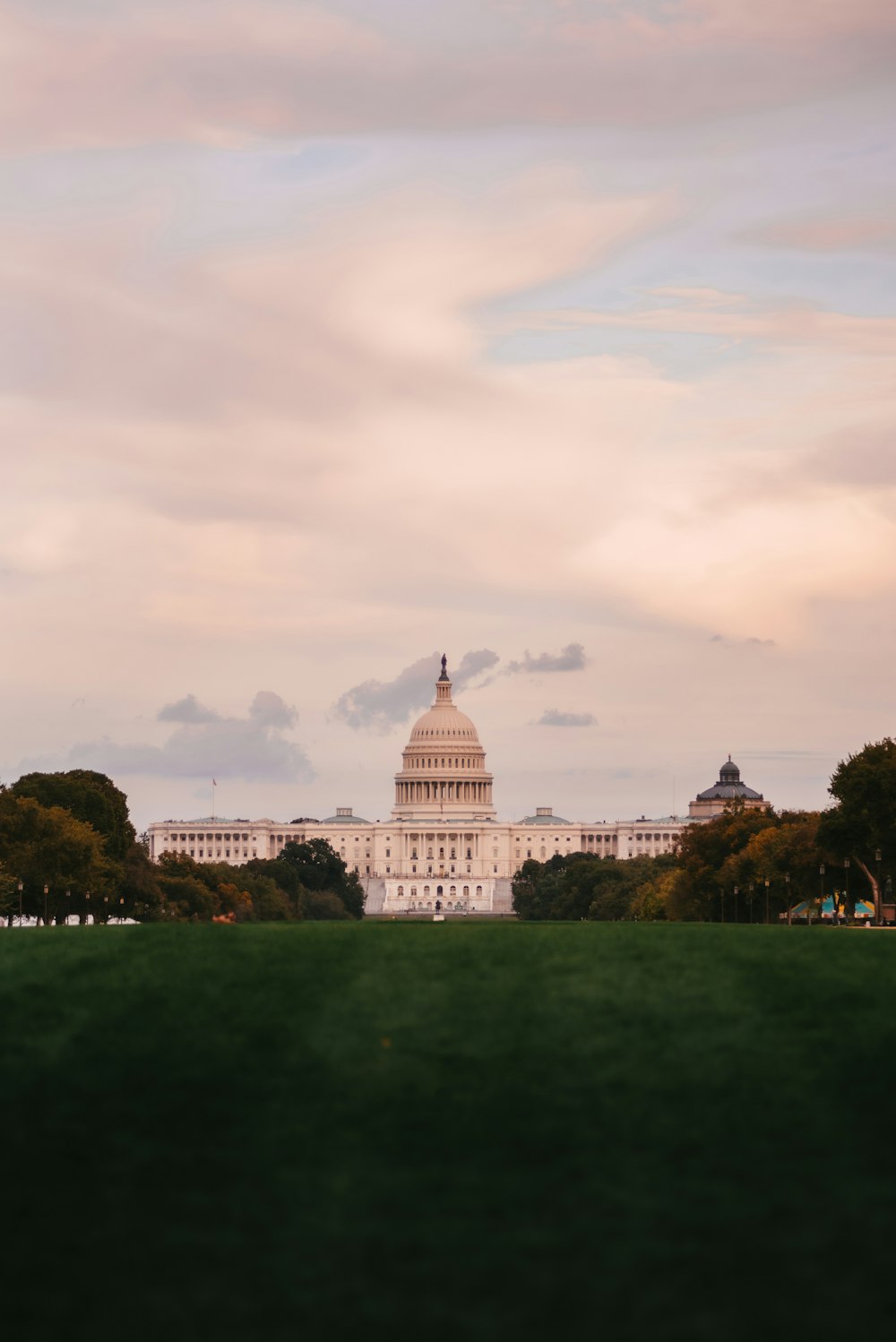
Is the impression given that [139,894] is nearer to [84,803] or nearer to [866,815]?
[84,803]

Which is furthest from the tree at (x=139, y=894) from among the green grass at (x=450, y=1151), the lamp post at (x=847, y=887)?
the green grass at (x=450, y=1151)

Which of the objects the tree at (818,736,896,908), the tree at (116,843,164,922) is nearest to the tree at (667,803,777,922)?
the tree at (818,736,896,908)

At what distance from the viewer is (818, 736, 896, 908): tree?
94.6 meters

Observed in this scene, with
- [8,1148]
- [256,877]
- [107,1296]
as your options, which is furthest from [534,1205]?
[256,877]

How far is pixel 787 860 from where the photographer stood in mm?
106875

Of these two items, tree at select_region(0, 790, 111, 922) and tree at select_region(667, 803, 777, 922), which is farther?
tree at select_region(667, 803, 777, 922)

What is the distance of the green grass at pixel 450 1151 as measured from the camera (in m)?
14.6

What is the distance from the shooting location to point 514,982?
1041 inches

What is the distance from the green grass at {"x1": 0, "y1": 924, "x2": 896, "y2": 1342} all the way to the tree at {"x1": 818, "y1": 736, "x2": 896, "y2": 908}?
6781cm

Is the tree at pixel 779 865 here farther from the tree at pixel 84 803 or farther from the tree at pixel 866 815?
the tree at pixel 84 803

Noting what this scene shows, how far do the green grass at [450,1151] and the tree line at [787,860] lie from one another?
6825 cm

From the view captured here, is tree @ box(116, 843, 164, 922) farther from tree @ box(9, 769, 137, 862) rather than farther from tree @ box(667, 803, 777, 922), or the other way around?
tree @ box(667, 803, 777, 922)

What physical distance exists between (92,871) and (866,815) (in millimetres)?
38164

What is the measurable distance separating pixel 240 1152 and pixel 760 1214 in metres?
4.70
